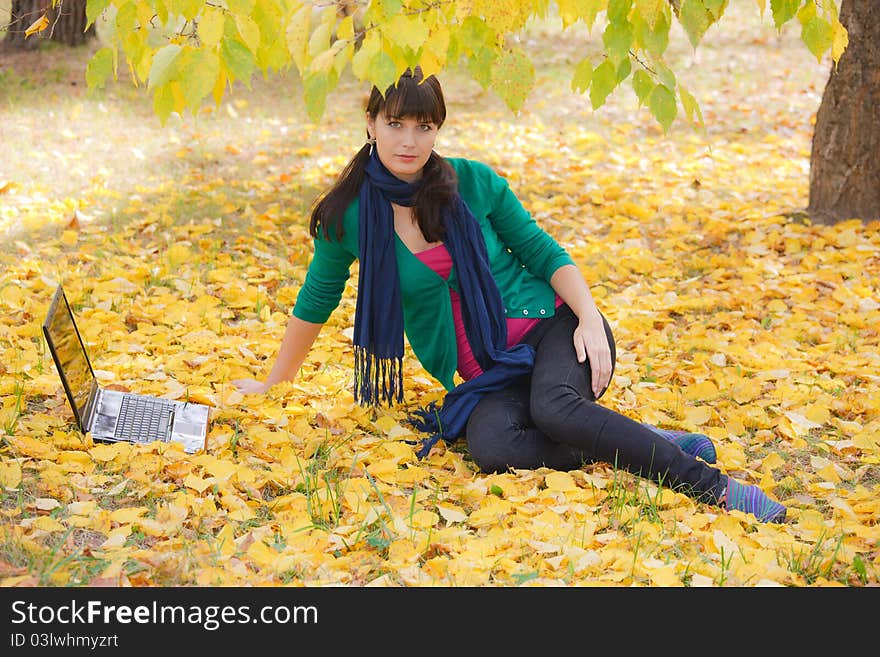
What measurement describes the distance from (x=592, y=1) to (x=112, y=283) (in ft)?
9.57

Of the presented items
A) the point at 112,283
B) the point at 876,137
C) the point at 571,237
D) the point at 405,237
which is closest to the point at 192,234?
the point at 112,283

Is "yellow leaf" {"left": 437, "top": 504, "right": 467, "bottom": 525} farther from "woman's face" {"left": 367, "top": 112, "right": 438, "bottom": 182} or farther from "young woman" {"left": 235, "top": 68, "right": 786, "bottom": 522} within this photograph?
"woman's face" {"left": 367, "top": 112, "right": 438, "bottom": 182}

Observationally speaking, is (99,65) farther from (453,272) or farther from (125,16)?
(453,272)

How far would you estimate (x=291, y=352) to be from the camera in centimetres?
345

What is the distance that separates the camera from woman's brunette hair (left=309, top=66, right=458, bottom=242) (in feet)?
9.75

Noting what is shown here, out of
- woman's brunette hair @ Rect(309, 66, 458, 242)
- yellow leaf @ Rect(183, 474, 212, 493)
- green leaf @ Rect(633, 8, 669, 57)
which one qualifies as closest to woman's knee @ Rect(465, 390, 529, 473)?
woman's brunette hair @ Rect(309, 66, 458, 242)

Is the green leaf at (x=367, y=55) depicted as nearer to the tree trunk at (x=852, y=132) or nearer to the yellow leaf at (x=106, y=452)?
the yellow leaf at (x=106, y=452)

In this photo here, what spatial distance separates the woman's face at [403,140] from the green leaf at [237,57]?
2.20ft

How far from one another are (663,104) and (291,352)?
59.6 inches

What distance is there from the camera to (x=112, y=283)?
15.1 ft

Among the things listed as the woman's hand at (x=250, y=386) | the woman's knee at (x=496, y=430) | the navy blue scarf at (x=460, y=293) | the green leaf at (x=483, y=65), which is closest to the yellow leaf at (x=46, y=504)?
the woman's hand at (x=250, y=386)

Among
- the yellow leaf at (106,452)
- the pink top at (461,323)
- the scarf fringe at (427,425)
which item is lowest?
the yellow leaf at (106,452)

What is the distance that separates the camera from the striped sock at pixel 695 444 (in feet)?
10.3
